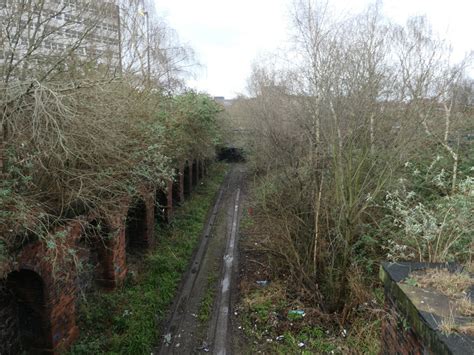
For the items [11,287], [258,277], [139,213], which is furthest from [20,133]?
[258,277]

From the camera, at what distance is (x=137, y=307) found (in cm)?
694

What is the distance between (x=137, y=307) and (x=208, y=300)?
1713 mm

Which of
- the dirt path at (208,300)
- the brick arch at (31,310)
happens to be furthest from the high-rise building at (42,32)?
the dirt path at (208,300)

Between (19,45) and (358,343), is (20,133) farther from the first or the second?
(358,343)

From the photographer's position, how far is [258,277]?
8.77m

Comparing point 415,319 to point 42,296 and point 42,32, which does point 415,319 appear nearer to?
point 42,296

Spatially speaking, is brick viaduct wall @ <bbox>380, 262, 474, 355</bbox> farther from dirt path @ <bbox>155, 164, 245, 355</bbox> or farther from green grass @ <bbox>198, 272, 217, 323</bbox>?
green grass @ <bbox>198, 272, 217, 323</bbox>

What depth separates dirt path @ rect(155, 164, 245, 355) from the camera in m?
6.31

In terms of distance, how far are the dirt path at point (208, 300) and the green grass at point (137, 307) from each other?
298 mm

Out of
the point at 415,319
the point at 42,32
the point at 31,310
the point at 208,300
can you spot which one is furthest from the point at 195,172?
the point at 415,319

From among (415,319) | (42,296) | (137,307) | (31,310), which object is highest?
(415,319)

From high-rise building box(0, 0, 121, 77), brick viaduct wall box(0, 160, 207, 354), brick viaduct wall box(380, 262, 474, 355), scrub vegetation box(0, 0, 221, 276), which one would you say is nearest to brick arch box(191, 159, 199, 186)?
scrub vegetation box(0, 0, 221, 276)

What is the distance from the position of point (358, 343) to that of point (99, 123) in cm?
599

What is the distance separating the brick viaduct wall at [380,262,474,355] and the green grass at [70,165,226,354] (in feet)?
14.8
